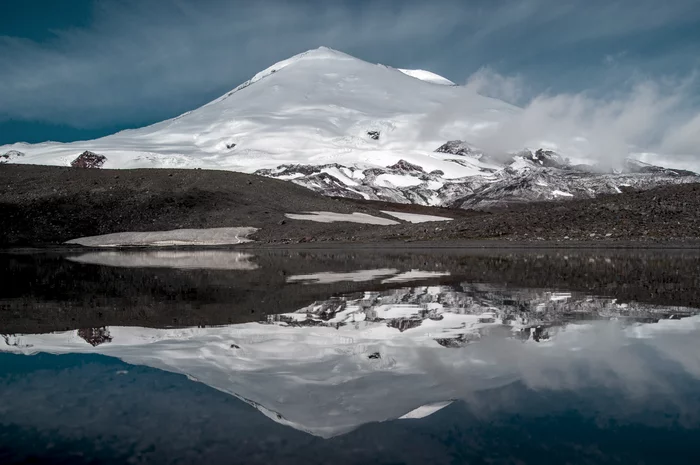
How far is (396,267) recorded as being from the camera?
23078 mm

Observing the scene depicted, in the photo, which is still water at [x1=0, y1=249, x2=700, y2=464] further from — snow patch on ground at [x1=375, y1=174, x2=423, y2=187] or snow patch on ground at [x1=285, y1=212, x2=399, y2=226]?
snow patch on ground at [x1=375, y1=174, x2=423, y2=187]

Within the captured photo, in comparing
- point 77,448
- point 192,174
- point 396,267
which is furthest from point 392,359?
point 192,174

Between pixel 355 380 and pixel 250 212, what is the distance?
47.4 metres

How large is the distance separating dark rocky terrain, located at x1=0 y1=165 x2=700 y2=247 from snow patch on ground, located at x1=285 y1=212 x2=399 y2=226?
1335 millimetres

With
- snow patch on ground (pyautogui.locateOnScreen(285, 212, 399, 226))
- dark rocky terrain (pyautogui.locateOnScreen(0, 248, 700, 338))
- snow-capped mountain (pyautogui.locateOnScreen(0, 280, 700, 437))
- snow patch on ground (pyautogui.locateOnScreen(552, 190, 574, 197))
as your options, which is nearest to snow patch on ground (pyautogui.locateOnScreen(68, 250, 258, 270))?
dark rocky terrain (pyautogui.locateOnScreen(0, 248, 700, 338))

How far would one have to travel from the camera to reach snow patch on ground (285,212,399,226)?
51.9 meters

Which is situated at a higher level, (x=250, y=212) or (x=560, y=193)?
(x=560, y=193)

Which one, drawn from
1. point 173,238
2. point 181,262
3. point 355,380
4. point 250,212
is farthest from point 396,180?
point 355,380

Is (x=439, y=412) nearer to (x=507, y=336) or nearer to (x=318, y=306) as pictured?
(x=507, y=336)

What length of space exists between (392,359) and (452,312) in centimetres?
380

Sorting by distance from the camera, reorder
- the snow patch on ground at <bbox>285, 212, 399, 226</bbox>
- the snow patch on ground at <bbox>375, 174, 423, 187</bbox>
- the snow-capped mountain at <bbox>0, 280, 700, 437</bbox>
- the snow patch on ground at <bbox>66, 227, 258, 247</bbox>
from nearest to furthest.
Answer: the snow-capped mountain at <bbox>0, 280, 700, 437</bbox> → the snow patch on ground at <bbox>66, 227, 258, 247</bbox> → the snow patch on ground at <bbox>285, 212, 399, 226</bbox> → the snow patch on ground at <bbox>375, 174, 423, 187</bbox>

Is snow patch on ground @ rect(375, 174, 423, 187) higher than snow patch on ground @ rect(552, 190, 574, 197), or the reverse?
snow patch on ground @ rect(375, 174, 423, 187)

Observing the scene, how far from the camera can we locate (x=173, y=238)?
47062 mm

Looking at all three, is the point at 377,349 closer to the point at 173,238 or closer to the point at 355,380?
the point at 355,380
